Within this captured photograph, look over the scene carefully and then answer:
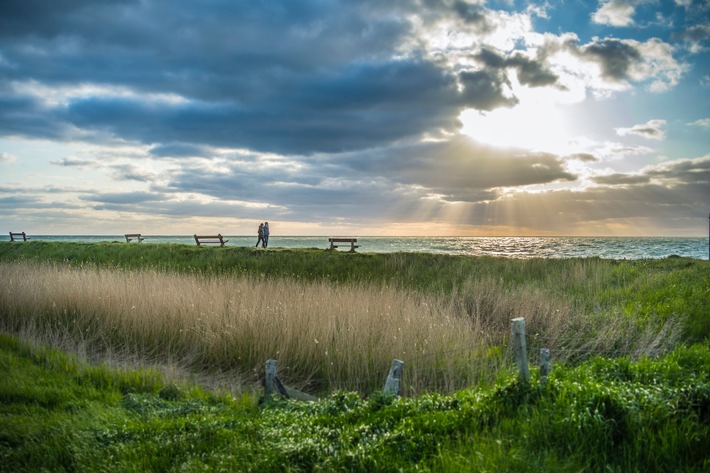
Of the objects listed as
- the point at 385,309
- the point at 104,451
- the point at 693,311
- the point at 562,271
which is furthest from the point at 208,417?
the point at 562,271

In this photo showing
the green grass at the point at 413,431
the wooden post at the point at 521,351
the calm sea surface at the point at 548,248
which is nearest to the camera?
the green grass at the point at 413,431

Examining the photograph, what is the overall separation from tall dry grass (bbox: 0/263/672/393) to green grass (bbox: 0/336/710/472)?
2365 mm

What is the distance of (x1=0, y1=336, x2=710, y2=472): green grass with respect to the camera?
155 inches

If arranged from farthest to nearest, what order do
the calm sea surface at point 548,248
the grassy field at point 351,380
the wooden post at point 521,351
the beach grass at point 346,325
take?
1. the calm sea surface at point 548,248
2. the beach grass at point 346,325
3. the wooden post at point 521,351
4. the grassy field at point 351,380

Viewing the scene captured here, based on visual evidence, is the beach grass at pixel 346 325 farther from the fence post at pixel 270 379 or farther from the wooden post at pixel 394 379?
the fence post at pixel 270 379

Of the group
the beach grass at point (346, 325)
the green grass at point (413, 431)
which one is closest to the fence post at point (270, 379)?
the green grass at point (413, 431)

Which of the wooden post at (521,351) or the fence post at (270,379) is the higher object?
the wooden post at (521,351)

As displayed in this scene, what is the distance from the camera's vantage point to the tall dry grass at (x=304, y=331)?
847 cm

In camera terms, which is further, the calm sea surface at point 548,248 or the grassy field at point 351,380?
the calm sea surface at point 548,248

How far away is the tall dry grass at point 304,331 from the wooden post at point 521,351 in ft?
7.52

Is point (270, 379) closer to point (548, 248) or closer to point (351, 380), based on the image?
point (351, 380)

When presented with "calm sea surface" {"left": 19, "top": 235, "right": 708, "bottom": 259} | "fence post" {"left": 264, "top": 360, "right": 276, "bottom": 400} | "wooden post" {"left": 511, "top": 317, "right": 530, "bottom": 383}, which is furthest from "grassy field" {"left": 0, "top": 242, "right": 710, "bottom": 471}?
"calm sea surface" {"left": 19, "top": 235, "right": 708, "bottom": 259}

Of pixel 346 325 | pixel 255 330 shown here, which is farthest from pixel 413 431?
pixel 255 330

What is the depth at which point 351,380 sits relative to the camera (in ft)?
26.9
